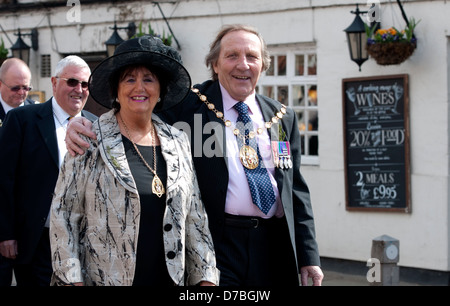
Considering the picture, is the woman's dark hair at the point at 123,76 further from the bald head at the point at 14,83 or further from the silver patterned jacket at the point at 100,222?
the bald head at the point at 14,83

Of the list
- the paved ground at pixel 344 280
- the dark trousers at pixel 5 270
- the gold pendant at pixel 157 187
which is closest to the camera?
the gold pendant at pixel 157 187

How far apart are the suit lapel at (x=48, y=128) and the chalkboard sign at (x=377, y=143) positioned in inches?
201

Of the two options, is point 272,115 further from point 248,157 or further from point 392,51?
point 392,51

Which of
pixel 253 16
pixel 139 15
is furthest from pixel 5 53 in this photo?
pixel 253 16

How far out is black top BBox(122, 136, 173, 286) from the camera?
3641 millimetres

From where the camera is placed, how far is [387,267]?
24.0ft

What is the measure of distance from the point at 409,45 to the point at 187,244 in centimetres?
599

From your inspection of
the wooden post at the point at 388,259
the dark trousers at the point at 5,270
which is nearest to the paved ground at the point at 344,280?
the wooden post at the point at 388,259

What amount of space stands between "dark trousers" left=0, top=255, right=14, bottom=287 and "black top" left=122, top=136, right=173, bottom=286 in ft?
6.73

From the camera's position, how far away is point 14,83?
23.2 ft

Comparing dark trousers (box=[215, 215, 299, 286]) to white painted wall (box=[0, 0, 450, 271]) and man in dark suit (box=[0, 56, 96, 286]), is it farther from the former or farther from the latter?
white painted wall (box=[0, 0, 450, 271])

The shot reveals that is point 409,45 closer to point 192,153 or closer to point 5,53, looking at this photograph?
point 192,153

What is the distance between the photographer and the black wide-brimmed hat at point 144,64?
3848 mm

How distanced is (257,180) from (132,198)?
1009 mm
